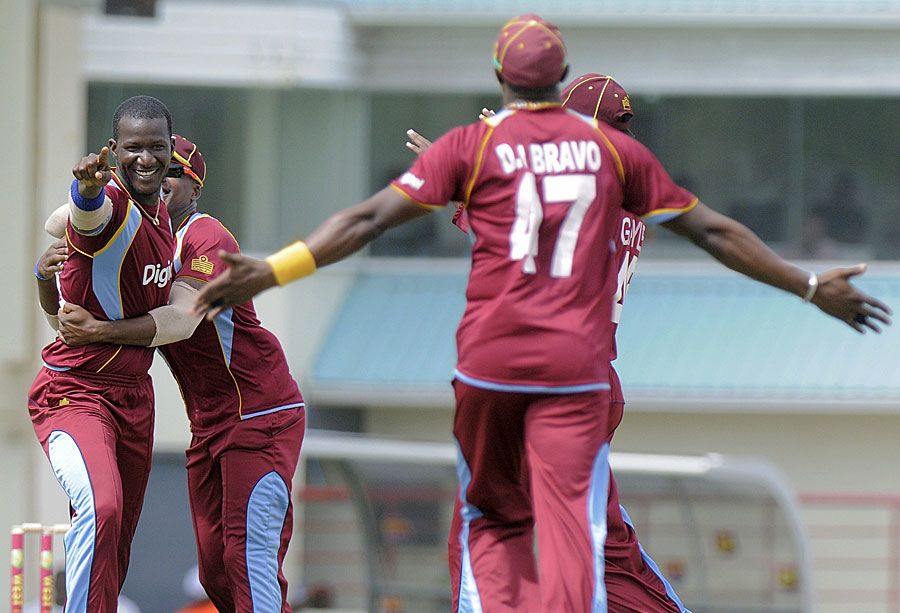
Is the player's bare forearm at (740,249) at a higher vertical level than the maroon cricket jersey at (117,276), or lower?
higher

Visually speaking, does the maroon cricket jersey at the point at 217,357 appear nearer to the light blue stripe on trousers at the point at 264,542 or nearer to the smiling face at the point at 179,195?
the smiling face at the point at 179,195

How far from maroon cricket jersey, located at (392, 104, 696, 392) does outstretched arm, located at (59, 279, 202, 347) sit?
1.56 meters

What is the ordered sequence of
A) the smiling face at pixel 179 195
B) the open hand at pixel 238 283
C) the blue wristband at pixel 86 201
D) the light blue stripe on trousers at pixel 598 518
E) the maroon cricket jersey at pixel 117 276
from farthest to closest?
the smiling face at pixel 179 195 → the maroon cricket jersey at pixel 117 276 → the blue wristband at pixel 86 201 → the light blue stripe on trousers at pixel 598 518 → the open hand at pixel 238 283

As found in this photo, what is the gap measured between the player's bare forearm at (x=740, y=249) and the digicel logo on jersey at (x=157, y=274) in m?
2.29

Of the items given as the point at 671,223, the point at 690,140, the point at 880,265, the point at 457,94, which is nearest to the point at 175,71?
the point at 457,94

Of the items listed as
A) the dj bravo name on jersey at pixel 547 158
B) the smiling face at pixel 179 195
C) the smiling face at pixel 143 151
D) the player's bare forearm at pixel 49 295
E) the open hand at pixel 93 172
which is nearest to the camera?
the dj bravo name on jersey at pixel 547 158

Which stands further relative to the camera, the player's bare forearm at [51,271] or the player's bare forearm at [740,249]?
the player's bare forearm at [51,271]

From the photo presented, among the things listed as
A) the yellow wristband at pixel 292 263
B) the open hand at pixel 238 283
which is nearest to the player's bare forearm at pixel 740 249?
the yellow wristband at pixel 292 263

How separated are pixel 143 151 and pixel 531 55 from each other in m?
1.90

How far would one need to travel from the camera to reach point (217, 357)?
7.02 meters

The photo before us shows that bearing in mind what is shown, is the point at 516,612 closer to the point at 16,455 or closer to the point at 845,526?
the point at 16,455

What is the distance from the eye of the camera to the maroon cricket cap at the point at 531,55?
563 cm

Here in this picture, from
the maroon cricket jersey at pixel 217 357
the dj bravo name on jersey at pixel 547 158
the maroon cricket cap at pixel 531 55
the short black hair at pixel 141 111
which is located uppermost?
the maroon cricket cap at pixel 531 55

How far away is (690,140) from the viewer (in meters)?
20.4
